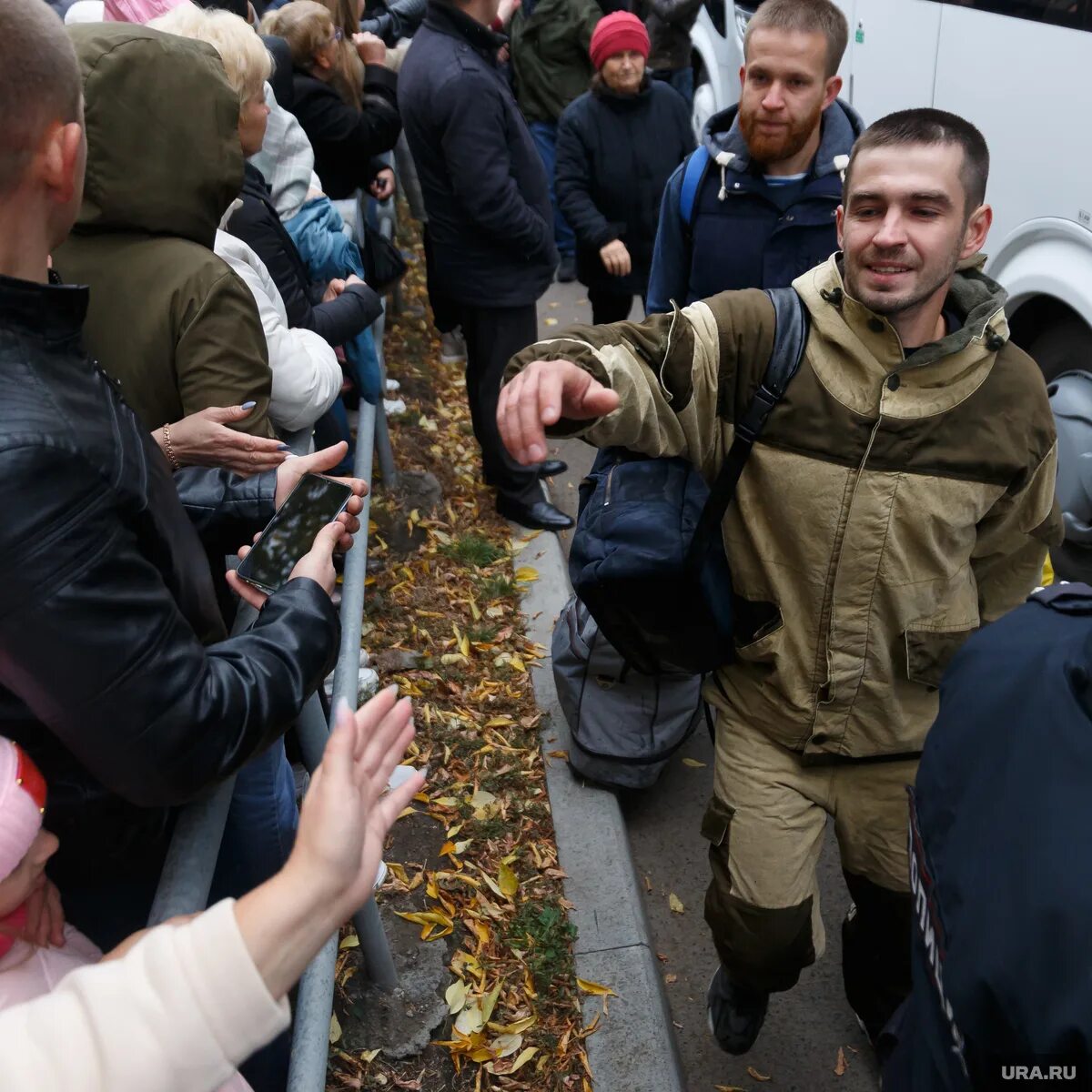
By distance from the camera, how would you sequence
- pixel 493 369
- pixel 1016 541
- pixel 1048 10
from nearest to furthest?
pixel 1016 541 < pixel 1048 10 < pixel 493 369

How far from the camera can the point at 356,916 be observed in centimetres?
263

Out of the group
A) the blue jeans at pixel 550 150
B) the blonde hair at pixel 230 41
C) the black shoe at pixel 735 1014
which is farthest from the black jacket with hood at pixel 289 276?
the blue jeans at pixel 550 150

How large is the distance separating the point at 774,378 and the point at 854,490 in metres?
0.30

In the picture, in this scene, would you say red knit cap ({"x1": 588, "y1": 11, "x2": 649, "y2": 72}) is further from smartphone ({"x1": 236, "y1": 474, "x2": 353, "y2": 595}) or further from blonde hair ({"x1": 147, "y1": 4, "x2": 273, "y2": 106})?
smartphone ({"x1": 236, "y1": 474, "x2": 353, "y2": 595})

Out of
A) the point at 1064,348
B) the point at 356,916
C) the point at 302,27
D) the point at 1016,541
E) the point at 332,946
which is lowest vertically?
the point at 356,916

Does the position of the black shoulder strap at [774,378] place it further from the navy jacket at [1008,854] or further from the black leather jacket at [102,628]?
the black leather jacket at [102,628]

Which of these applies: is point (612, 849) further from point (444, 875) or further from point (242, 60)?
point (242, 60)

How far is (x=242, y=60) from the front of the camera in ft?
9.88

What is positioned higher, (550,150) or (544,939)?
(550,150)

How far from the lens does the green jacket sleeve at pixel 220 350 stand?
7.45 feet

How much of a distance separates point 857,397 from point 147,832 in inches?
64.6

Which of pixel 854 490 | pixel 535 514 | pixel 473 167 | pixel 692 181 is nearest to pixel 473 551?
pixel 535 514

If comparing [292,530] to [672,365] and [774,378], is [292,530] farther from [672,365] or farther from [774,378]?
[774,378]

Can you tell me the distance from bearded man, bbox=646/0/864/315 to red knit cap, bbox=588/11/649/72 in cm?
183
